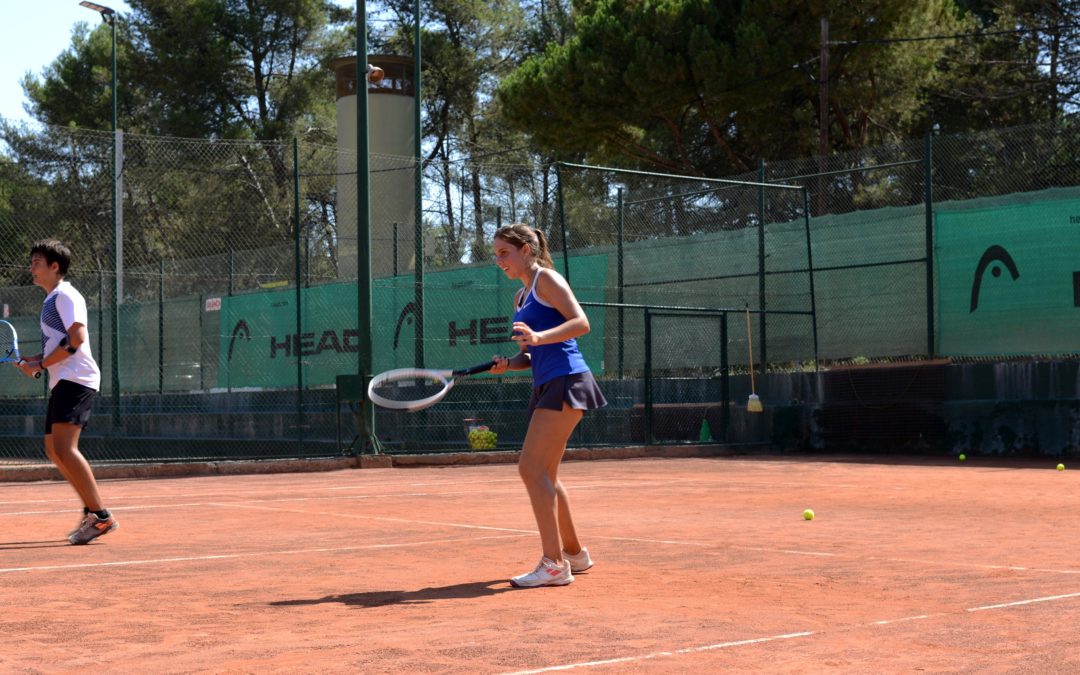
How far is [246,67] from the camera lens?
42.2m

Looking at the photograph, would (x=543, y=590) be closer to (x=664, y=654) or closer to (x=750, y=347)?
(x=664, y=654)

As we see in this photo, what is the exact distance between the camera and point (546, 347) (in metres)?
6.36

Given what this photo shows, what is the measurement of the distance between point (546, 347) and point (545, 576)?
3.37ft

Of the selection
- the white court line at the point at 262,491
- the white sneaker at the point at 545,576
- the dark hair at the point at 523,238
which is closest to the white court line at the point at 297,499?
the white court line at the point at 262,491

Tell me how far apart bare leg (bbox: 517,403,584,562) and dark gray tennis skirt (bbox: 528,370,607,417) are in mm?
35

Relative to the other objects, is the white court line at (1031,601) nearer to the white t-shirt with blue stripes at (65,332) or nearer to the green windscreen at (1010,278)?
the white t-shirt with blue stripes at (65,332)

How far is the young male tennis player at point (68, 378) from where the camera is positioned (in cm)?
828

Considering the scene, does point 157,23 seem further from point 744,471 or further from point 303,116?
point 744,471

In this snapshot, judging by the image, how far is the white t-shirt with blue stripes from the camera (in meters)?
8.34

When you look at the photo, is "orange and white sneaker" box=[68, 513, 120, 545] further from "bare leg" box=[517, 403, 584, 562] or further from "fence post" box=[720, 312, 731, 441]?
"fence post" box=[720, 312, 731, 441]

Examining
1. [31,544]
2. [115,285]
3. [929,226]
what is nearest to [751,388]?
[929,226]

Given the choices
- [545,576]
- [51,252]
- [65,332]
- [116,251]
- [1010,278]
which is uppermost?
[116,251]

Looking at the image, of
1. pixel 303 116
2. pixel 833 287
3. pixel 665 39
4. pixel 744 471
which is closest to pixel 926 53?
pixel 665 39

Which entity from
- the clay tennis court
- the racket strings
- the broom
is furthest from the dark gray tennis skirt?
the broom
